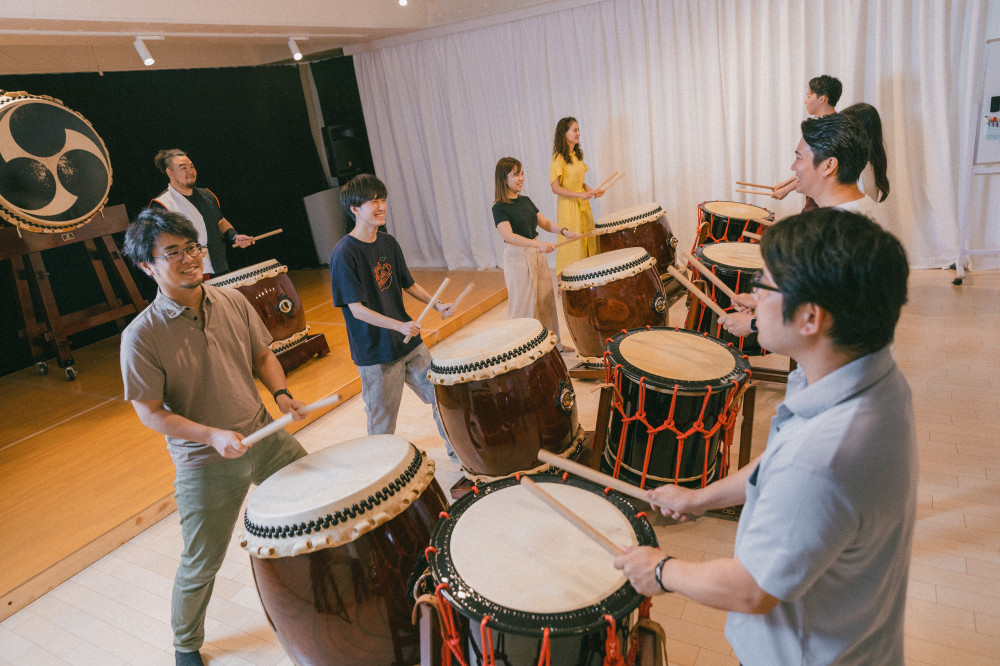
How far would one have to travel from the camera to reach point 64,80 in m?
4.98

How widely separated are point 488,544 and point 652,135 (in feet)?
15.6

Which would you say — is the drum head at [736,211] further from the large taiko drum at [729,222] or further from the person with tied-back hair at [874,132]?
the person with tied-back hair at [874,132]

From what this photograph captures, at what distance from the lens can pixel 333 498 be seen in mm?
1511

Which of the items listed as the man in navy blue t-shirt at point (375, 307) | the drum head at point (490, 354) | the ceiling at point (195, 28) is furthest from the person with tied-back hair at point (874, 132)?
the ceiling at point (195, 28)

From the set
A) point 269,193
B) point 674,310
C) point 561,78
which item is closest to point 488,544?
point 674,310

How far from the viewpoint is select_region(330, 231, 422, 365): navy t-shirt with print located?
2.44 metres

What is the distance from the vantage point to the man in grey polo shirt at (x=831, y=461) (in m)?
0.78

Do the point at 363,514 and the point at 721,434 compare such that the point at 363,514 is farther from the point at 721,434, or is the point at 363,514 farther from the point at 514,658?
the point at 721,434

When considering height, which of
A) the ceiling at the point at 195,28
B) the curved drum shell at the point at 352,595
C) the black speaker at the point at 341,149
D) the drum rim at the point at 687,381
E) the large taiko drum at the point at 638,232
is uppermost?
the ceiling at the point at 195,28

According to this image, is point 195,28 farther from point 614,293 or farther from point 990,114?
point 990,114

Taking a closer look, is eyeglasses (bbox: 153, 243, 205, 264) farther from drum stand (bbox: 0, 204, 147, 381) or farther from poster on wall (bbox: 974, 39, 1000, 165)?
poster on wall (bbox: 974, 39, 1000, 165)

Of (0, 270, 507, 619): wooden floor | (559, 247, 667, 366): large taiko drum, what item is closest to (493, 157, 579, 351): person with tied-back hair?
(559, 247, 667, 366): large taiko drum

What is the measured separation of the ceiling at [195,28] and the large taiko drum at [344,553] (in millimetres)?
3301

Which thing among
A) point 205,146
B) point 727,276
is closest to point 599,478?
point 727,276
